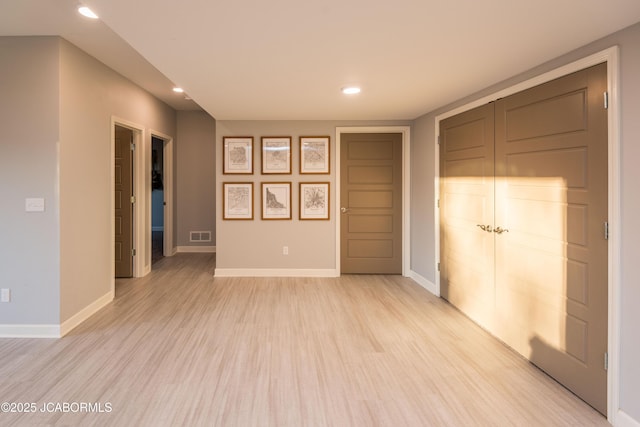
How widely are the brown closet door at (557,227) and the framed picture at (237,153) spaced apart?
3293mm

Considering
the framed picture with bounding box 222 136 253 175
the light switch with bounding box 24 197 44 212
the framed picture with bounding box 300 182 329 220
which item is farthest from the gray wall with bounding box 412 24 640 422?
the light switch with bounding box 24 197 44 212

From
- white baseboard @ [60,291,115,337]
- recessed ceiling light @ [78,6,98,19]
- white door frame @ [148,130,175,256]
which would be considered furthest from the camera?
white door frame @ [148,130,175,256]

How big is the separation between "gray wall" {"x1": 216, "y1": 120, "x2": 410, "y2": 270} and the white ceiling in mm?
1343

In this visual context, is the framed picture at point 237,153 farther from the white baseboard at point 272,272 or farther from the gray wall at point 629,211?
the gray wall at point 629,211

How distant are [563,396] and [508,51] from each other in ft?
7.54

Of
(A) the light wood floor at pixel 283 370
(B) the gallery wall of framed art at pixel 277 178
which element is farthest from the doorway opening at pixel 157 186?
(A) the light wood floor at pixel 283 370

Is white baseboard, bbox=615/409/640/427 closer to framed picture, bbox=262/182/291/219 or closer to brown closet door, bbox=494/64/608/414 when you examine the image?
brown closet door, bbox=494/64/608/414

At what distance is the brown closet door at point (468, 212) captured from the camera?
3.18 m

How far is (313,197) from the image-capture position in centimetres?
507

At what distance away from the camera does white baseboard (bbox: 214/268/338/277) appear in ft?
16.6

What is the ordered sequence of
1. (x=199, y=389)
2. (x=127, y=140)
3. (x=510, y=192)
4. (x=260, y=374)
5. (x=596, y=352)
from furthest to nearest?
(x=127, y=140), (x=510, y=192), (x=260, y=374), (x=199, y=389), (x=596, y=352)

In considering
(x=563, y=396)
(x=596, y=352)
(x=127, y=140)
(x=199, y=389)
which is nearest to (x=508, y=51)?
(x=596, y=352)

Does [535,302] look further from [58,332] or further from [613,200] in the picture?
[58,332]

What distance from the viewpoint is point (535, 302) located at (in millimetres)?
2582
